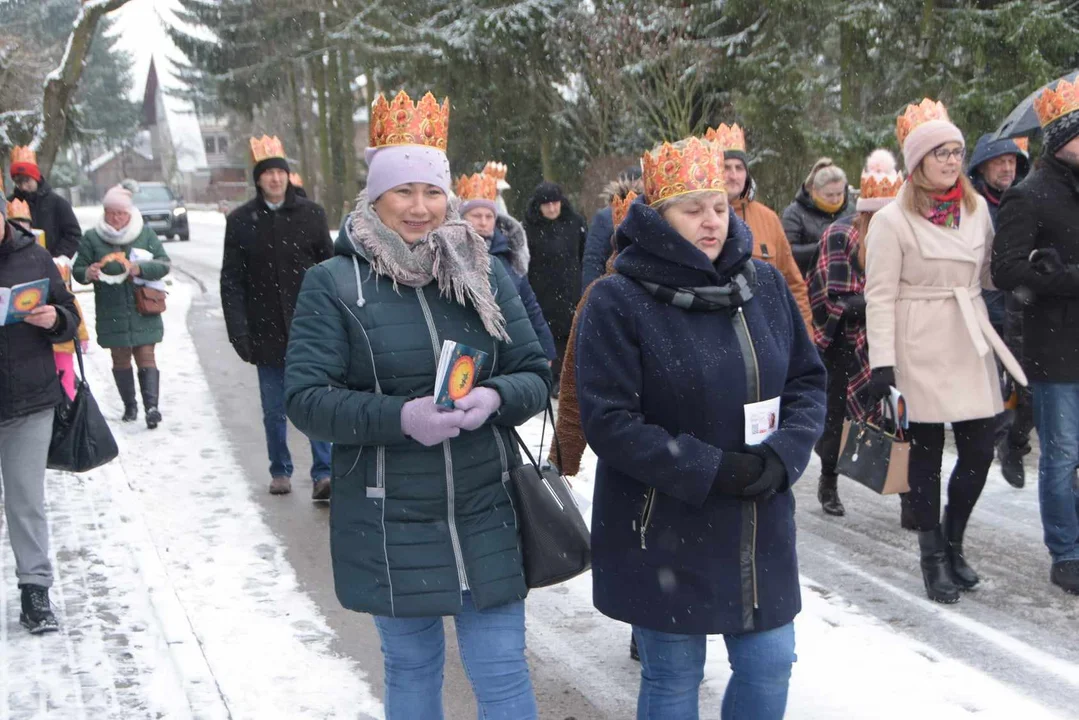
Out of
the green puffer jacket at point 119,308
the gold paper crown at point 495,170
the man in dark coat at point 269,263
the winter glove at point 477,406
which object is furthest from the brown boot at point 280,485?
the winter glove at point 477,406

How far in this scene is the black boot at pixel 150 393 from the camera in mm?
9344

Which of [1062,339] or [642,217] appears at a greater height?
[642,217]

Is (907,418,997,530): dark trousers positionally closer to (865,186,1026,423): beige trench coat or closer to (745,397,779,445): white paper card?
(865,186,1026,423): beige trench coat

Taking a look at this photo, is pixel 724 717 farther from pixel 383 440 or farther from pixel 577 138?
pixel 577 138

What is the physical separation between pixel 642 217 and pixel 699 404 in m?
0.54

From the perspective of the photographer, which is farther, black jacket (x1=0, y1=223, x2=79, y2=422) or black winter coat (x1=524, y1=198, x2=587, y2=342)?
black winter coat (x1=524, y1=198, x2=587, y2=342)

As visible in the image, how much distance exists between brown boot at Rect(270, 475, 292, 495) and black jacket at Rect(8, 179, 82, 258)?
4523 millimetres

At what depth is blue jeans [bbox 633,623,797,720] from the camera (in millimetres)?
3262

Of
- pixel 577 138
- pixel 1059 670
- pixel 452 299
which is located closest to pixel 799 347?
pixel 452 299

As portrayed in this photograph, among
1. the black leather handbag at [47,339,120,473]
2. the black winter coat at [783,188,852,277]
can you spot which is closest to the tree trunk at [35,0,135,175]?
the black winter coat at [783,188,852,277]

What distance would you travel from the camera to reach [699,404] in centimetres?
324

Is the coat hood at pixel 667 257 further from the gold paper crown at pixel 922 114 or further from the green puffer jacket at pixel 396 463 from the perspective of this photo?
the gold paper crown at pixel 922 114

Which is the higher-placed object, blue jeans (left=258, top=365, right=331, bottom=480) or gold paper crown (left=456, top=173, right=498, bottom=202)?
gold paper crown (left=456, top=173, right=498, bottom=202)

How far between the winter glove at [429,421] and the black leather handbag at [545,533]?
0.33 meters
